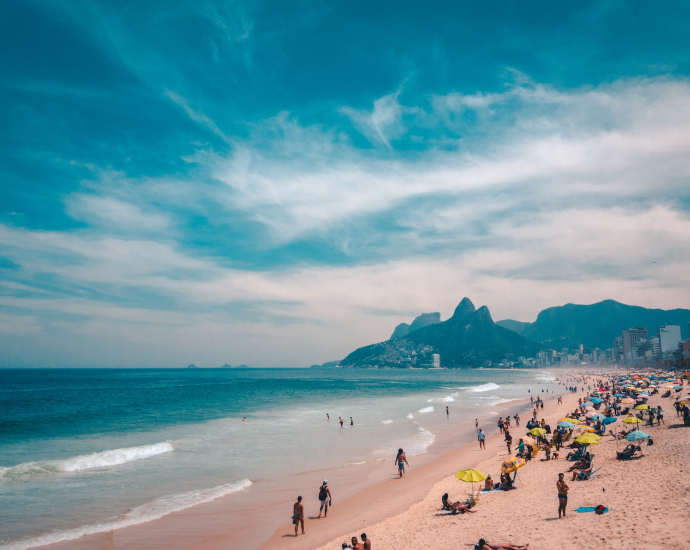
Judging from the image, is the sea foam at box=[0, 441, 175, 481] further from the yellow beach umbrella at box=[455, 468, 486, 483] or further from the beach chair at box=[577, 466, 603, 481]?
the beach chair at box=[577, 466, 603, 481]

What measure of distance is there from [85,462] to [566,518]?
2478 centimetres

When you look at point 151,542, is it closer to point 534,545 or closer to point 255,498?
point 255,498

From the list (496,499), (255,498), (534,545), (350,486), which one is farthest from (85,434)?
(534,545)

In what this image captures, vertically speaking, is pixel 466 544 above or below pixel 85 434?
above

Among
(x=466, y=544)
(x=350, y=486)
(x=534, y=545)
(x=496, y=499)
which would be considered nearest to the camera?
(x=534, y=545)

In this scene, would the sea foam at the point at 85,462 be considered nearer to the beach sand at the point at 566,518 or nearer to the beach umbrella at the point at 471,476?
the beach sand at the point at 566,518

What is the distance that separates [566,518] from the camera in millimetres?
11984

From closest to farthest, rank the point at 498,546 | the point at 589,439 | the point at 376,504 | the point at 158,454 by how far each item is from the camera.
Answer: the point at 498,546 → the point at 376,504 → the point at 589,439 → the point at 158,454

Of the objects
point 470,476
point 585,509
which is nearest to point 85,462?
point 470,476

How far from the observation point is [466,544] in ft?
36.9

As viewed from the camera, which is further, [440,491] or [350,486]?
[350,486]

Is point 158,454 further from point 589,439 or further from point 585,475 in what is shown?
point 589,439

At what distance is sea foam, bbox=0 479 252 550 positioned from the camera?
512 inches

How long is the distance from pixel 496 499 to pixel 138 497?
14909 mm
